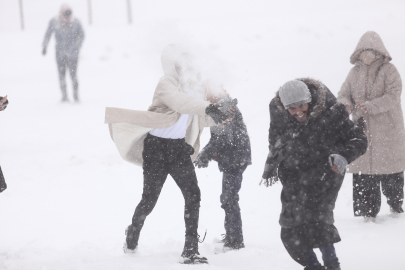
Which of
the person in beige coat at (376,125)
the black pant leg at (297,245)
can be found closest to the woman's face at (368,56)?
the person in beige coat at (376,125)

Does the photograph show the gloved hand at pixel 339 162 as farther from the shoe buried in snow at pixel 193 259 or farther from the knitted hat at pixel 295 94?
the shoe buried in snow at pixel 193 259

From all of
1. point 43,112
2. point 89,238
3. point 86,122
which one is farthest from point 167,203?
point 43,112

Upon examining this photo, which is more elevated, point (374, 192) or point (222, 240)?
point (374, 192)

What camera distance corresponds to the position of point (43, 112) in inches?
404

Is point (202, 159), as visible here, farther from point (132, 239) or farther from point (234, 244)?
point (132, 239)

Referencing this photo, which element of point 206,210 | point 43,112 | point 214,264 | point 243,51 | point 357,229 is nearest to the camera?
point 214,264

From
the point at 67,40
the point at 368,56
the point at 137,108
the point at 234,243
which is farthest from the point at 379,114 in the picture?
the point at 67,40

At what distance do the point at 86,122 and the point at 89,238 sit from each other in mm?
4774

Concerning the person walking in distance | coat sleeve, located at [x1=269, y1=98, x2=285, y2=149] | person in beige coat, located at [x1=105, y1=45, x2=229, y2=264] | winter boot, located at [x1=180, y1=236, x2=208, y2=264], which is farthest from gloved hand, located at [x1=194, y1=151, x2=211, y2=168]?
the person walking in distance

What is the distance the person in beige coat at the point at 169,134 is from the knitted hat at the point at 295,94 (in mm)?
970

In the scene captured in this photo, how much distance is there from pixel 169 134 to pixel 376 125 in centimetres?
237

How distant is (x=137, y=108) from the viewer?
1027cm

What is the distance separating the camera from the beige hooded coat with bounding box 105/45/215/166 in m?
3.92

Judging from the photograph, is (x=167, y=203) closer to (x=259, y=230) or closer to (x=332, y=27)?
(x=259, y=230)
